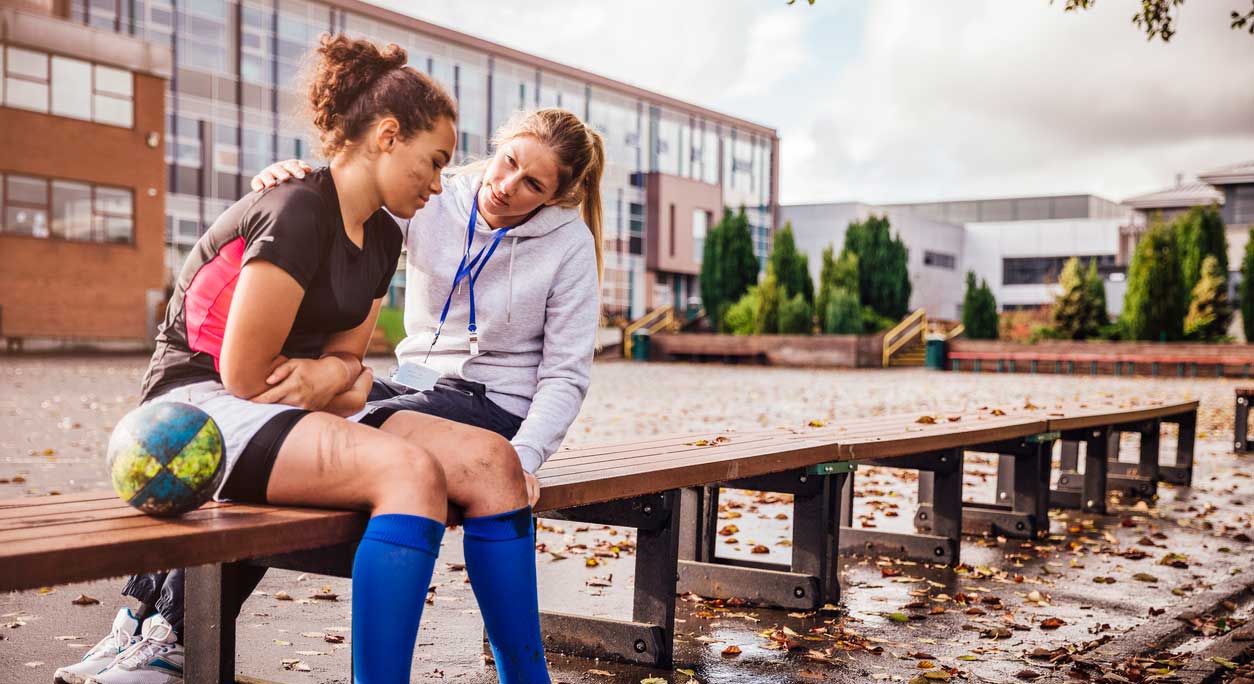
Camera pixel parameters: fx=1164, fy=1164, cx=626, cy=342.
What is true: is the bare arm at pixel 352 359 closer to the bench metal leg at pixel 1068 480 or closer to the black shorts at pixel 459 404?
the black shorts at pixel 459 404

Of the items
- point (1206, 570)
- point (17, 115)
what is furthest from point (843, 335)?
point (1206, 570)

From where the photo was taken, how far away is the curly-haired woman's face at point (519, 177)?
321cm

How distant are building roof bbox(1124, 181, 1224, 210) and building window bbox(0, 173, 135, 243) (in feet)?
148

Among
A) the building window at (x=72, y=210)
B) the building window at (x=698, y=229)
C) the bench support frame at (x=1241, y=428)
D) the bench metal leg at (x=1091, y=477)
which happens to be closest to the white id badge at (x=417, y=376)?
the bench metal leg at (x=1091, y=477)

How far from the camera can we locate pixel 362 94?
8.68 ft

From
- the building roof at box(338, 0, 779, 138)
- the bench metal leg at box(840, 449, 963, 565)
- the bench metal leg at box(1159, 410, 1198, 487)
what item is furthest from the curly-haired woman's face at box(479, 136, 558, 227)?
the building roof at box(338, 0, 779, 138)

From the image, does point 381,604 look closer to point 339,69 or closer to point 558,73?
point 339,69

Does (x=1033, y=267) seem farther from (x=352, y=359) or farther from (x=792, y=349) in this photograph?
(x=352, y=359)

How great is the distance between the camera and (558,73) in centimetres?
4834

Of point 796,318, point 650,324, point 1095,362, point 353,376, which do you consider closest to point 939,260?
point 650,324

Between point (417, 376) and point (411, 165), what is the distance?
0.85 m

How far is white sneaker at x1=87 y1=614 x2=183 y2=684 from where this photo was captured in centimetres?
301

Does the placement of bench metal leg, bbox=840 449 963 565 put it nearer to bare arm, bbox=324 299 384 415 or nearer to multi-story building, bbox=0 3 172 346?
bare arm, bbox=324 299 384 415

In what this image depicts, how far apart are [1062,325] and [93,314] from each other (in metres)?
27.0
